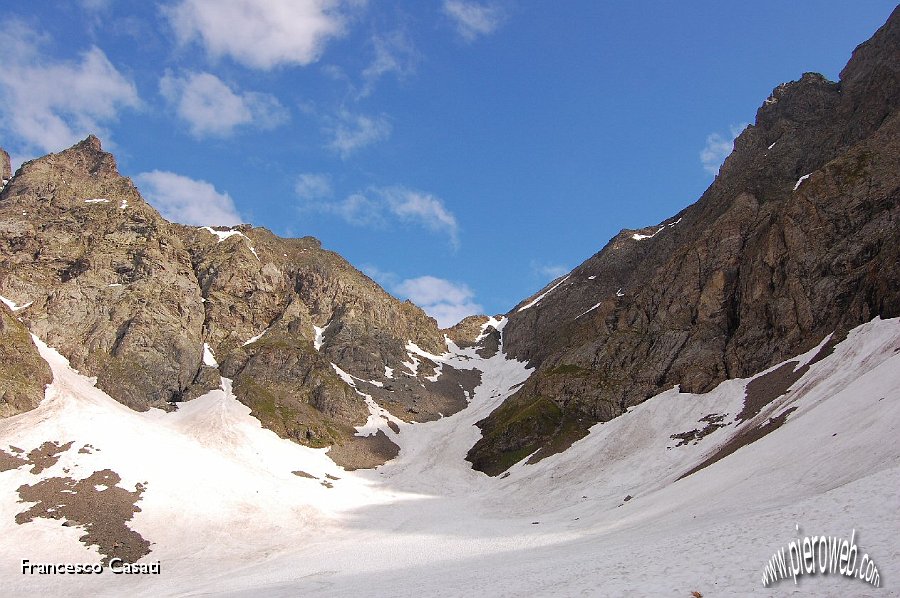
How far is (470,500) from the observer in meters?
74.6

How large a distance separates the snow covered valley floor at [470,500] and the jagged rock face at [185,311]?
30.5 feet

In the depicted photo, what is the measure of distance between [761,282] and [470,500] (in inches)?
2368

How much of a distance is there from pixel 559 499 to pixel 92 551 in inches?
1894

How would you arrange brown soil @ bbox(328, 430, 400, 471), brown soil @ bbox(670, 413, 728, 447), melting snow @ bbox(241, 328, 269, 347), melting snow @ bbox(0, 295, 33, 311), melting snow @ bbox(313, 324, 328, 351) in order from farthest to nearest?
1. melting snow @ bbox(313, 324, 328, 351)
2. melting snow @ bbox(241, 328, 269, 347)
3. melting snow @ bbox(0, 295, 33, 311)
4. brown soil @ bbox(328, 430, 400, 471)
5. brown soil @ bbox(670, 413, 728, 447)

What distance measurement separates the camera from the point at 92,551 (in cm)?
4894

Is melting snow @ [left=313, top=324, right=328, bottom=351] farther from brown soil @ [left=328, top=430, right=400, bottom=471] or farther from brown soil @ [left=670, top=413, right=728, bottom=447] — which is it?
brown soil @ [left=670, top=413, right=728, bottom=447]

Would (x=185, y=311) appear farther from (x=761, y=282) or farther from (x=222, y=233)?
(x=761, y=282)

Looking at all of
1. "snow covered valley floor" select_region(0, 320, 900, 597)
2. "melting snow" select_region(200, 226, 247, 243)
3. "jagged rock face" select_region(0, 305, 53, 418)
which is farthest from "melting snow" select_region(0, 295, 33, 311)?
"melting snow" select_region(200, 226, 247, 243)

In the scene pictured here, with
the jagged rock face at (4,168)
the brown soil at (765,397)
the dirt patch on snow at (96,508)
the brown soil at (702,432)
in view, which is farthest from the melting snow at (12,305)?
the brown soil at (765,397)

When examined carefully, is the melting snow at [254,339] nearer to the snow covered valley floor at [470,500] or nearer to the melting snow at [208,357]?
the melting snow at [208,357]

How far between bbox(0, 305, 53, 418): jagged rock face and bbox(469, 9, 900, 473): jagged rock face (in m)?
76.8

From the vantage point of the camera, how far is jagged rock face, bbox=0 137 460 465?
11406 cm

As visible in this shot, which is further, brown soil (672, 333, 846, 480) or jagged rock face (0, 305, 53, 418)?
jagged rock face (0, 305, 53, 418)

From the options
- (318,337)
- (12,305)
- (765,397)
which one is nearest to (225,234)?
(318,337)
